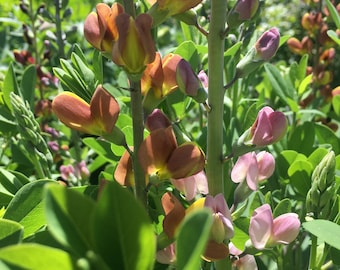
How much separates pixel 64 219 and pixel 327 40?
1.44 metres

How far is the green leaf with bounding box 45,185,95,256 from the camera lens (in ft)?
1.50

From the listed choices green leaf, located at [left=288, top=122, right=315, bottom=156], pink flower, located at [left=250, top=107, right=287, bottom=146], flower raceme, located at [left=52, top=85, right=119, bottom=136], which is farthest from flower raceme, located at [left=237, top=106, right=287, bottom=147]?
green leaf, located at [left=288, top=122, right=315, bottom=156]

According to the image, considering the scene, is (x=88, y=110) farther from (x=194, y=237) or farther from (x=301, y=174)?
(x=301, y=174)

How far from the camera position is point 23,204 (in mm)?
742

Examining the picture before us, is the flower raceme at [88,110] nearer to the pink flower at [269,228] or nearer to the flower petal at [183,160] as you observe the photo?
the flower petal at [183,160]

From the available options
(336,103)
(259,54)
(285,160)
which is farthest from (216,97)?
(336,103)

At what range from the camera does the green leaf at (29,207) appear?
0.74 m

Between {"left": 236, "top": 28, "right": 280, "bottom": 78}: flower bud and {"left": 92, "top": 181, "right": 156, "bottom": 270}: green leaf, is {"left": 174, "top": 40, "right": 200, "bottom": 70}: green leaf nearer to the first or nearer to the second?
Answer: {"left": 236, "top": 28, "right": 280, "bottom": 78}: flower bud

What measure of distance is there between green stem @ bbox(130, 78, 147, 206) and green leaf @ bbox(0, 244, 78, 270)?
0.26 m

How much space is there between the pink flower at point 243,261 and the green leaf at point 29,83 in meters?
0.69

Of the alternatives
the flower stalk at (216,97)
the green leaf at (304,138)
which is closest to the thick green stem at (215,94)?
the flower stalk at (216,97)

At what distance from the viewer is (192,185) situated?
79 cm

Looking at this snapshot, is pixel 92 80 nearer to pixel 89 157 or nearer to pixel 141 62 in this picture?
pixel 141 62

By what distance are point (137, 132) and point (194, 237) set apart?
29cm
